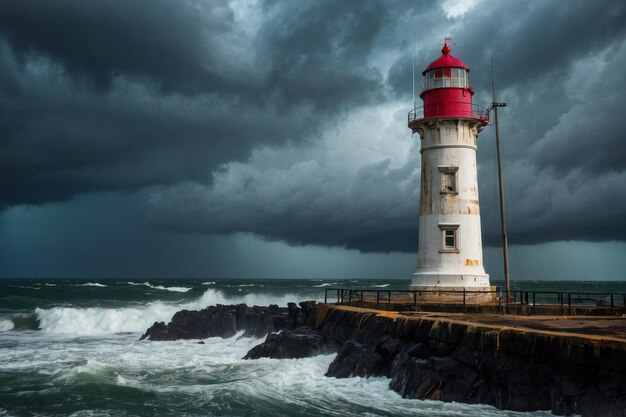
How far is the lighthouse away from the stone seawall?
482 cm

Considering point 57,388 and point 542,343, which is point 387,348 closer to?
point 542,343

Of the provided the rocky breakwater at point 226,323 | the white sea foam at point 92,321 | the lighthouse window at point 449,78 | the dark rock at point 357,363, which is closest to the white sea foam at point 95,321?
the white sea foam at point 92,321

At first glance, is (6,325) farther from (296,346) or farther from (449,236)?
(449,236)

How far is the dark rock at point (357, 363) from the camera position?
46.4 feet

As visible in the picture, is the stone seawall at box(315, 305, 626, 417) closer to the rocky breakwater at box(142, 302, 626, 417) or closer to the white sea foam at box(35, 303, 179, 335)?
the rocky breakwater at box(142, 302, 626, 417)

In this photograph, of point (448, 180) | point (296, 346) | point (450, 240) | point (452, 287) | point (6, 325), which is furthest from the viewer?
point (6, 325)

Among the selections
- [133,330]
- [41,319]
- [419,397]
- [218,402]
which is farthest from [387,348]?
[41,319]

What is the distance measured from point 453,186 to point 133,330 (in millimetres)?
20708

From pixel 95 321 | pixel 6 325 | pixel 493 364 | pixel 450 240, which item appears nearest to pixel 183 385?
pixel 493 364

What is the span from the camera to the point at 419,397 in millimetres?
12047

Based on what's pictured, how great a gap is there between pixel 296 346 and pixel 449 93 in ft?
30.9

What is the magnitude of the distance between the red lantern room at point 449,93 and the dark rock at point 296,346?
789cm

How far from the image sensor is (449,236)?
1983 cm

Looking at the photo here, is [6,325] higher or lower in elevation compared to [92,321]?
lower
